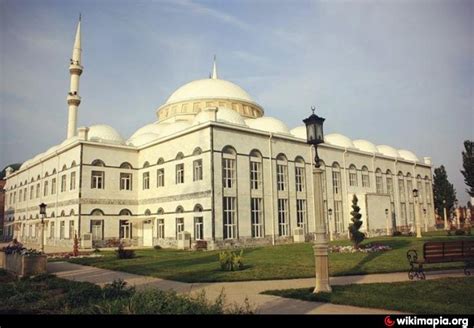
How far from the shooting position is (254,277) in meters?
12.7

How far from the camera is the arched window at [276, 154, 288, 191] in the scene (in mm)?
32781

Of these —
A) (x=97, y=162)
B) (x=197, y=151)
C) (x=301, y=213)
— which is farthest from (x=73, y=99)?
(x=301, y=213)

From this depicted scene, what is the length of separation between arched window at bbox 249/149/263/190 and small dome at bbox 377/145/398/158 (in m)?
22.9

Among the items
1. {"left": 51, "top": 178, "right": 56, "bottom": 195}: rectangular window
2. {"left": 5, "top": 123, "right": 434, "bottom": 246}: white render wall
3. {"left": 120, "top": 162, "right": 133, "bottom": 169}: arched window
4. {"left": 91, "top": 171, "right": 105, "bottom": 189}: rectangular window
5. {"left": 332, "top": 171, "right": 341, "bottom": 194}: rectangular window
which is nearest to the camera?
{"left": 5, "top": 123, "right": 434, "bottom": 246}: white render wall

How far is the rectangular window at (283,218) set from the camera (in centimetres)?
3194

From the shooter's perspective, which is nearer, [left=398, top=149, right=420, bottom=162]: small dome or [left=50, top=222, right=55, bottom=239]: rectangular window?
[left=50, top=222, right=55, bottom=239]: rectangular window

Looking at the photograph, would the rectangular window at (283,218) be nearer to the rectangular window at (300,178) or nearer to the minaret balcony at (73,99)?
the rectangular window at (300,178)

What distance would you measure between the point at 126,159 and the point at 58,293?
25.7 m

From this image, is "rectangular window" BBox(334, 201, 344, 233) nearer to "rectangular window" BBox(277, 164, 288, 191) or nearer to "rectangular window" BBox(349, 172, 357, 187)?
"rectangular window" BBox(349, 172, 357, 187)

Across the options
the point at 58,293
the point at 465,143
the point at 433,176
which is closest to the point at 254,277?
the point at 58,293

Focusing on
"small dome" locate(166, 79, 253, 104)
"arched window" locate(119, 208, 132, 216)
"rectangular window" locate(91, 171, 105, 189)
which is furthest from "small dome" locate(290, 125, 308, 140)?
"rectangular window" locate(91, 171, 105, 189)

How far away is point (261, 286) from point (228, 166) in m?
18.7

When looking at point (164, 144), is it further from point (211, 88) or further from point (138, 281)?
point (138, 281)
